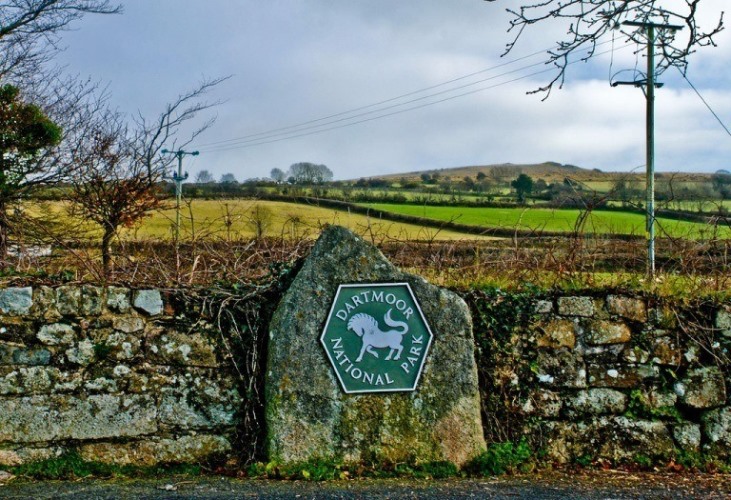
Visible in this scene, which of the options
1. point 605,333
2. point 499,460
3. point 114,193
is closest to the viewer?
point 499,460

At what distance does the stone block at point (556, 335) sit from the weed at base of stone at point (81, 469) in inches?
125

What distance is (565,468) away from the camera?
5988 mm

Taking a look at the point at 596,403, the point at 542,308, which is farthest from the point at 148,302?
the point at 596,403

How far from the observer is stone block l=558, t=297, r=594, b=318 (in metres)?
6.27

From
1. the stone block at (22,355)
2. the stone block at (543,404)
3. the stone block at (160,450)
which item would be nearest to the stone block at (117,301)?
the stone block at (22,355)

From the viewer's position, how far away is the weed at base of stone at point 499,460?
5723mm

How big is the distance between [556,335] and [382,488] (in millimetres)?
2134

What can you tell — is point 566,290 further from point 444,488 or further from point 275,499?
point 275,499

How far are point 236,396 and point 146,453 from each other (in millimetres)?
872

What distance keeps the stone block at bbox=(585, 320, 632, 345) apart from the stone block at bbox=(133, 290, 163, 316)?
3.79m

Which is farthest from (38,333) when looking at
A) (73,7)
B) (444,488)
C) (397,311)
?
(73,7)

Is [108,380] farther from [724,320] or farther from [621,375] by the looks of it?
[724,320]

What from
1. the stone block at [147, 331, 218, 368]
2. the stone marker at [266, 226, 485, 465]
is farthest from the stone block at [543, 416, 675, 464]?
the stone block at [147, 331, 218, 368]

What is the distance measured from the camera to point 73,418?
571cm
